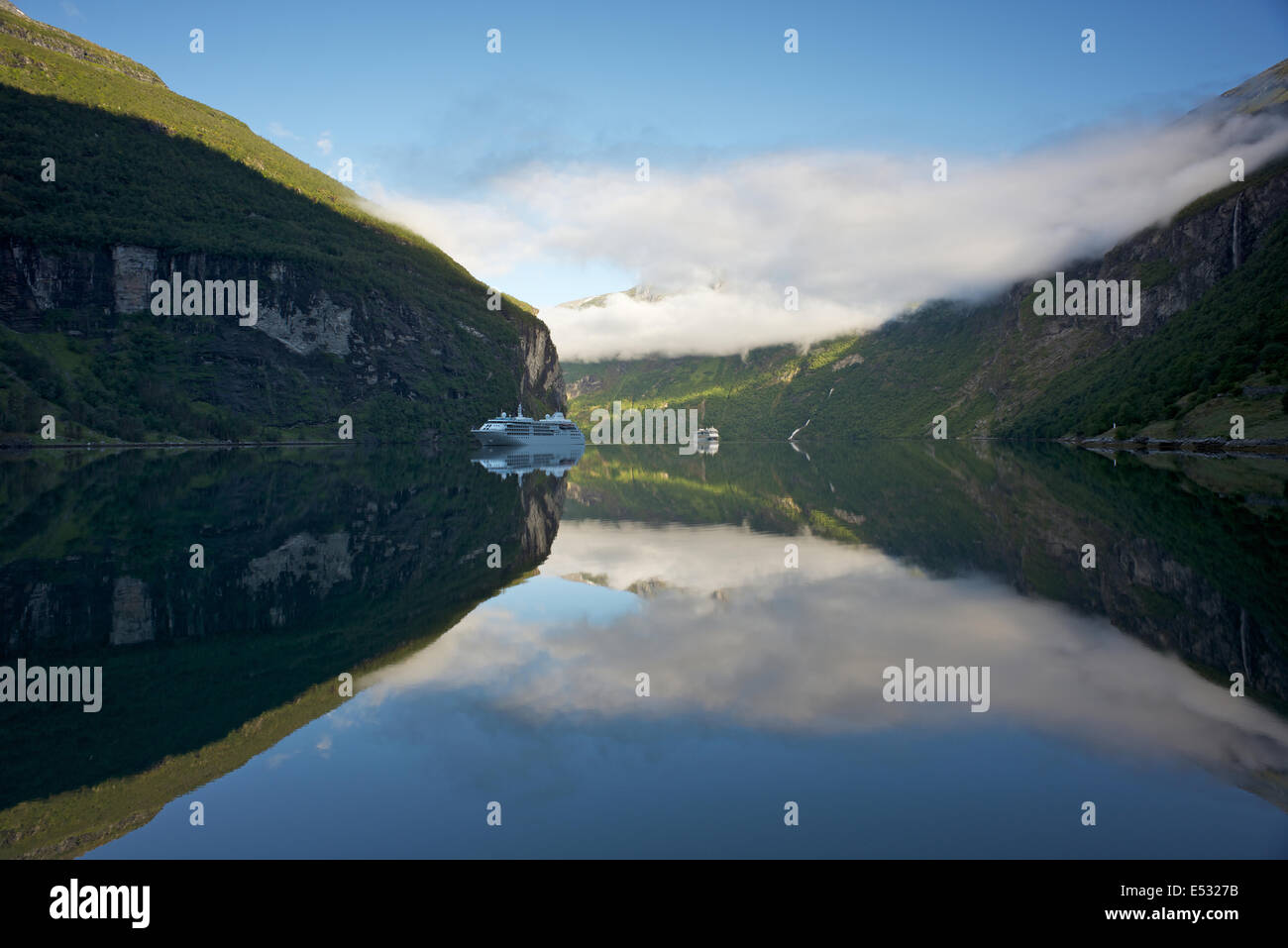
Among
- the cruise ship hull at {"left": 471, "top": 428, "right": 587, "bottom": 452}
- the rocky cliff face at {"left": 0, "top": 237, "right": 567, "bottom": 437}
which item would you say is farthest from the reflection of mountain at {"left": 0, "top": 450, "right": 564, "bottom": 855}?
the rocky cliff face at {"left": 0, "top": 237, "right": 567, "bottom": 437}

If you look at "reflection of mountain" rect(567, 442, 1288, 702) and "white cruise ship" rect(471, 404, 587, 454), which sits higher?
"white cruise ship" rect(471, 404, 587, 454)

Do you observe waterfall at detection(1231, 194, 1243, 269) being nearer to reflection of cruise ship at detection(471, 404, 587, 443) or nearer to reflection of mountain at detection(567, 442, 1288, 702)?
reflection of mountain at detection(567, 442, 1288, 702)

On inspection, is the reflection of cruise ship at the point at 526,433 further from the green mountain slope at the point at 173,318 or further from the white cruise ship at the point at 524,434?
the green mountain slope at the point at 173,318

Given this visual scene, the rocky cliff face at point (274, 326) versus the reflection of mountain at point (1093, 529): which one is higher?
the rocky cliff face at point (274, 326)

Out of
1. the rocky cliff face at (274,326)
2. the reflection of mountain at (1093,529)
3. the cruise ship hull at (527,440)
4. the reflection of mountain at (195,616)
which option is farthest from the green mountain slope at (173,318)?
the reflection of mountain at (1093,529)

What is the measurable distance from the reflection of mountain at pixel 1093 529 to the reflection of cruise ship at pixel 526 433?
8599cm

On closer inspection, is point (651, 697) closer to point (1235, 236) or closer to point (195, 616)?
point (195, 616)

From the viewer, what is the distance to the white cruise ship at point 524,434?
139875 millimetres

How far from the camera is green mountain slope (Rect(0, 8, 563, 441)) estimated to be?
122438 mm

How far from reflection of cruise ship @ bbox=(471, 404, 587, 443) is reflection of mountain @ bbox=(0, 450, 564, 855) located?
102800mm

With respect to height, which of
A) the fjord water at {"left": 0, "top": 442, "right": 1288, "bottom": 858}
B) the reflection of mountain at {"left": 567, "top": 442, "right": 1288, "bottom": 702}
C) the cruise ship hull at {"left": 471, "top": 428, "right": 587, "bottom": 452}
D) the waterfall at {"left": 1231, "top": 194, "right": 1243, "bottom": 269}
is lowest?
the fjord water at {"left": 0, "top": 442, "right": 1288, "bottom": 858}

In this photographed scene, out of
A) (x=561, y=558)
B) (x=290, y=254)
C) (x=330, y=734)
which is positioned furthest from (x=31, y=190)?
(x=330, y=734)

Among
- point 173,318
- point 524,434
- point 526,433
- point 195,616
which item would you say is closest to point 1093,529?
point 195,616

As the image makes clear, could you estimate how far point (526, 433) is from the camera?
145 meters
